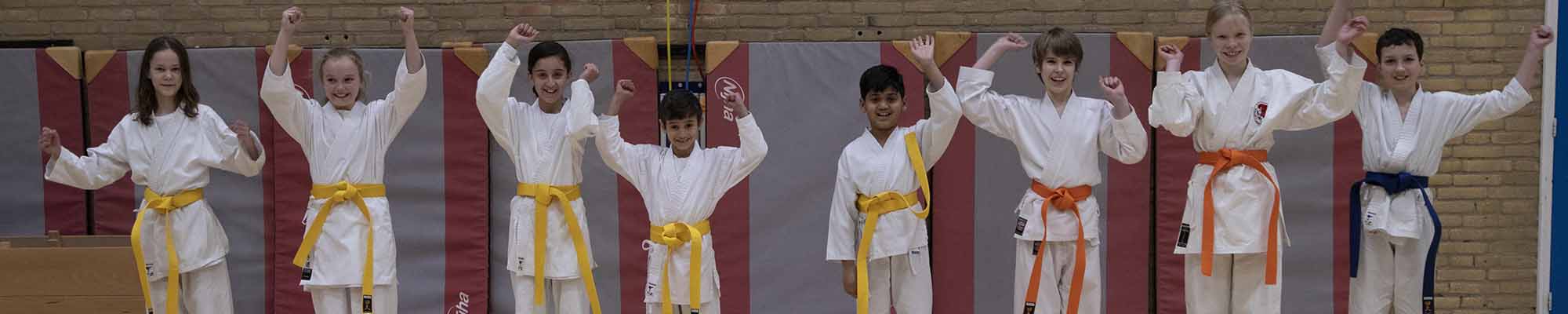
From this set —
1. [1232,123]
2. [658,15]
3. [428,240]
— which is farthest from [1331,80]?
[428,240]

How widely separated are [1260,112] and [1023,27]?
62.4 inches

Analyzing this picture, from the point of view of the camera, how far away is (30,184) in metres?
5.49

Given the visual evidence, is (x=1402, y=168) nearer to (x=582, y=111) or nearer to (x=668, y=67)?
(x=582, y=111)

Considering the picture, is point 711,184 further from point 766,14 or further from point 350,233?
point 766,14

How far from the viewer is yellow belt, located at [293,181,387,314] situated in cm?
422

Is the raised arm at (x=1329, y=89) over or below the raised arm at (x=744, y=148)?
over

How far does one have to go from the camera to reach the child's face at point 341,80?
429 centimetres

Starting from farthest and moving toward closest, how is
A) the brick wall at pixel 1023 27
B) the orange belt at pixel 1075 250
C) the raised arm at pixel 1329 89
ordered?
the brick wall at pixel 1023 27 < the orange belt at pixel 1075 250 < the raised arm at pixel 1329 89

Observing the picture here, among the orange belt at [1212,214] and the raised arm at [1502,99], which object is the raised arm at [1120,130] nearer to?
the orange belt at [1212,214]

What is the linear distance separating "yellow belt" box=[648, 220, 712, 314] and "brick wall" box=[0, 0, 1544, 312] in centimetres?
Answer: 156

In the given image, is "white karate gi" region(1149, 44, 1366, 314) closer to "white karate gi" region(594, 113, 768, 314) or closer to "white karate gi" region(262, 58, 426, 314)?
"white karate gi" region(594, 113, 768, 314)

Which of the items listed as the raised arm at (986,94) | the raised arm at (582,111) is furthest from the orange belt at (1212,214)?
the raised arm at (582,111)

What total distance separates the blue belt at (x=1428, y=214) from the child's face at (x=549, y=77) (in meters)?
2.61

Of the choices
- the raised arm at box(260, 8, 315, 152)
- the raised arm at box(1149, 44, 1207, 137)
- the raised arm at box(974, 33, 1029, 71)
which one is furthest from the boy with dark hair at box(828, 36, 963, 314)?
the raised arm at box(260, 8, 315, 152)
